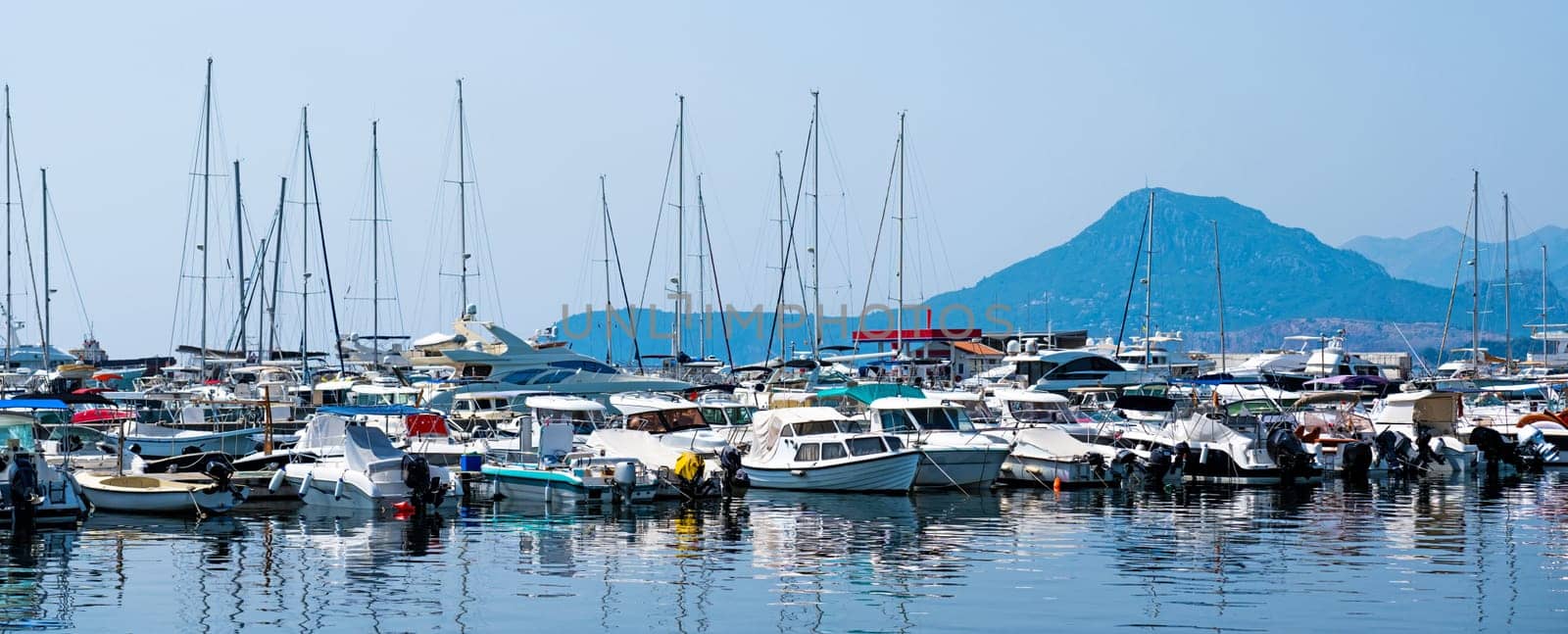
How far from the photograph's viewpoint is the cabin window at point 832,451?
45.6 metres

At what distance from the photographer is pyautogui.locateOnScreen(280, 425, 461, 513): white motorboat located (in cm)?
4009

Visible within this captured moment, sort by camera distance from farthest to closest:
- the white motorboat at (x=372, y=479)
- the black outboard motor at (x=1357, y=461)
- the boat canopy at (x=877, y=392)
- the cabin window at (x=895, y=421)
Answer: the boat canopy at (x=877, y=392) → the black outboard motor at (x=1357, y=461) → the cabin window at (x=895, y=421) → the white motorboat at (x=372, y=479)

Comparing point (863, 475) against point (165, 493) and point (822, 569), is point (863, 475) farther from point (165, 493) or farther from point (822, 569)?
point (165, 493)

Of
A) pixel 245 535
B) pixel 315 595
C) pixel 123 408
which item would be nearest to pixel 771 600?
pixel 315 595

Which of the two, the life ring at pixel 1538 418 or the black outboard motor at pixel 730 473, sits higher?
the life ring at pixel 1538 418

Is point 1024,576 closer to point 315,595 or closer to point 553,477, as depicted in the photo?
point 315,595

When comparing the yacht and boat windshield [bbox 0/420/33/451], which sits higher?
the yacht

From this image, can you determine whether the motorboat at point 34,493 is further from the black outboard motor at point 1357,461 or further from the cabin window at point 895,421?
the black outboard motor at point 1357,461

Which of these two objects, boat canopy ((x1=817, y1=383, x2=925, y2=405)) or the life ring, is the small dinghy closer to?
boat canopy ((x1=817, y1=383, x2=925, y2=405))

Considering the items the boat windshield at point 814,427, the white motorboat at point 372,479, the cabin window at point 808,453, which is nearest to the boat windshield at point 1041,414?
the boat windshield at point 814,427

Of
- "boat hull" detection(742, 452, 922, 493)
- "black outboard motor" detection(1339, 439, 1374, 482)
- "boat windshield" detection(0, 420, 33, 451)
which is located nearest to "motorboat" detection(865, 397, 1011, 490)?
"boat hull" detection(742, 452, 922, 493)

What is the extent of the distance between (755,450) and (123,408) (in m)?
32.3

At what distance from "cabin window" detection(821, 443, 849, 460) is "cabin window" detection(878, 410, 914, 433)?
3.07 meters

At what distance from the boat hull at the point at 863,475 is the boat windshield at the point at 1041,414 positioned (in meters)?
13.5
